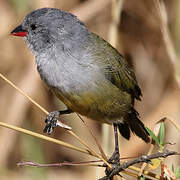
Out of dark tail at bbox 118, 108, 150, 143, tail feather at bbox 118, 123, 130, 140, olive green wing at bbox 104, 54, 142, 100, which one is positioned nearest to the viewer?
olive green wing at bbox 104, 54, 142, 100

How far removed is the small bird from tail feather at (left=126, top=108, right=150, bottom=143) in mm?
75

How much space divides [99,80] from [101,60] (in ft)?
0.59

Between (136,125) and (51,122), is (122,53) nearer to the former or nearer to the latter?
(136,125)

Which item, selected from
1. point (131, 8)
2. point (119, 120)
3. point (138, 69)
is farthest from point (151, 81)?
point (119, 120)

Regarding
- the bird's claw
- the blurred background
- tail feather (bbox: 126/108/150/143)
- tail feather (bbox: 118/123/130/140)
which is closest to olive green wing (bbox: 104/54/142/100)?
tail feather (bbox: 126/108/150/143)

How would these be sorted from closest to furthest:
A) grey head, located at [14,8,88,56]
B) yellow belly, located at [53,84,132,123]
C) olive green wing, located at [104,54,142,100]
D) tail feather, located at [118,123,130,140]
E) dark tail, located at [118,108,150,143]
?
yellow belly, located at [53,84,132,123] → grey head, located at [14,8,88,56] → olive green wing, located at [104,54,142,100] → dark tail, located at [118,108,150,143] → tail feather, located at [118,123,130,140]

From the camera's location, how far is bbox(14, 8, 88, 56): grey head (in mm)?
3577

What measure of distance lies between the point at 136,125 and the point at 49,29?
1.17 metres

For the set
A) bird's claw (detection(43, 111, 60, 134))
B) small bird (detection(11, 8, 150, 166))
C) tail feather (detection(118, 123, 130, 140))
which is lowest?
bird's claw (detection(43, 111, 60, 134))

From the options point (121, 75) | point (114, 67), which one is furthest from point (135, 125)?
point (114, 67)

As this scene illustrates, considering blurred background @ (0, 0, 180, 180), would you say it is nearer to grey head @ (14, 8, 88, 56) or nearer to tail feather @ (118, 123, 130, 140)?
tail feather @ (118, 123, 130, 140)

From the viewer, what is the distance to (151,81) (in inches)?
223

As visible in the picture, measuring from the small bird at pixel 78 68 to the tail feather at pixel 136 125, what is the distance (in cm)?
8

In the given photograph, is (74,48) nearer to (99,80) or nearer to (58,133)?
(99,80)
